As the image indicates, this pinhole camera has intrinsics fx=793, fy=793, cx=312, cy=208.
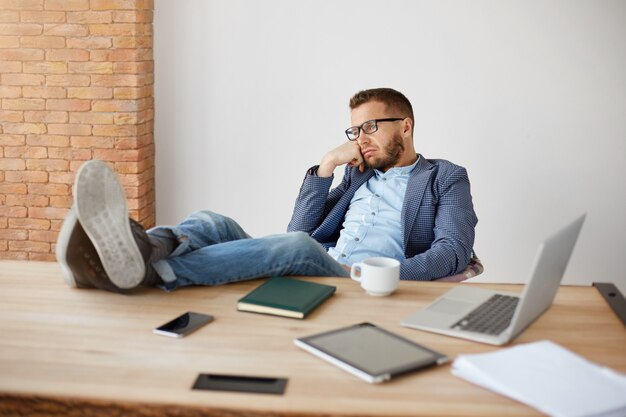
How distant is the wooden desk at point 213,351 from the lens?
1426 mm

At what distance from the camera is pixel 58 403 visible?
56.7 inches

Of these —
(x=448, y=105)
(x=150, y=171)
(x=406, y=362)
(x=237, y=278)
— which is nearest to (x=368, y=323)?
(x=406, y=362)

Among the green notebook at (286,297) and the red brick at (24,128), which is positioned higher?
the red brick at (24,128)

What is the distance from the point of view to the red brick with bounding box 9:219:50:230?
4520mm

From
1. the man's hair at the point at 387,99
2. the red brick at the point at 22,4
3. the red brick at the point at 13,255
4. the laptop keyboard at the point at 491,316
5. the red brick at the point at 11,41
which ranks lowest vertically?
the red brick at the point at 13,255

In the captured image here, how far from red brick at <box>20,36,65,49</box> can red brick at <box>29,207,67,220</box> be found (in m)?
0.90

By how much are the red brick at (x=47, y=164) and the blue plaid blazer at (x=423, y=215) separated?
1795mm

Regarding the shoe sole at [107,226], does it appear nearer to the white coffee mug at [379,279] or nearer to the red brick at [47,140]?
the white coffee mug at [379,279]

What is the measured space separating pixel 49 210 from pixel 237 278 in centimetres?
269

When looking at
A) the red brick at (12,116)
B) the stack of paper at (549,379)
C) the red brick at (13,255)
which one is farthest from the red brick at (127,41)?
the stack of paper at (549,379)

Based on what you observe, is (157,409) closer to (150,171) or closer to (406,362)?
(406,362)

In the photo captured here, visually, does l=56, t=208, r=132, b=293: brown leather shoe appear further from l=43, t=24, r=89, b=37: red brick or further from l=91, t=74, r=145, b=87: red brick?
l=43, t=24, r=89, b=37: red brick

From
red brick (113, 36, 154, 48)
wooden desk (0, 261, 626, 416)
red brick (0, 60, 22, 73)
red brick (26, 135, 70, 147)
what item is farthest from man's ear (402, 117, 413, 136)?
red brick (0, 60, 22, 73)

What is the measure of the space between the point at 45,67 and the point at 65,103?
221 millimetres
